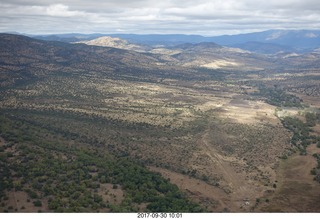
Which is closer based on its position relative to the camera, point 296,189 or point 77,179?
point 77,179

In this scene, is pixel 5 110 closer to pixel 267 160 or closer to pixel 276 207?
pixel 267 160

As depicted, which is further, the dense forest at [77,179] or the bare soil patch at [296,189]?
the bare soil patch at [296,189]

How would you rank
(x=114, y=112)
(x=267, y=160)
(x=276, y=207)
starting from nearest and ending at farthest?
(x=276, y=207) < (x=267, y=160) < (x=114, y=112)

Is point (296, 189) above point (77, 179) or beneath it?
beneath

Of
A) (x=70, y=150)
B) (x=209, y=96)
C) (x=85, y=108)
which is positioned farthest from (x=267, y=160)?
(x=209, y=96)

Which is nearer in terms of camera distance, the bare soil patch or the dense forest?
the dense forest

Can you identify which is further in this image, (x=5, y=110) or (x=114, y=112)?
(x=114, y=112)

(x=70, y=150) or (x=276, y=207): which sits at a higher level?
(x=70, y=150)

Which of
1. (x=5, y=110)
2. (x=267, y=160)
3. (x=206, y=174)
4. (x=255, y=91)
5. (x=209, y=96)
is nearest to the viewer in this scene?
(x=206, y=174)

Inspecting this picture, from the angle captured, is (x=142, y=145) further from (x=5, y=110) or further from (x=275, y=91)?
(x=275, y=91)

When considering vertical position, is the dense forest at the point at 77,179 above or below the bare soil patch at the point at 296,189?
above

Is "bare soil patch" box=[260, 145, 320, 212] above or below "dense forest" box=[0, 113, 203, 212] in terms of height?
below
